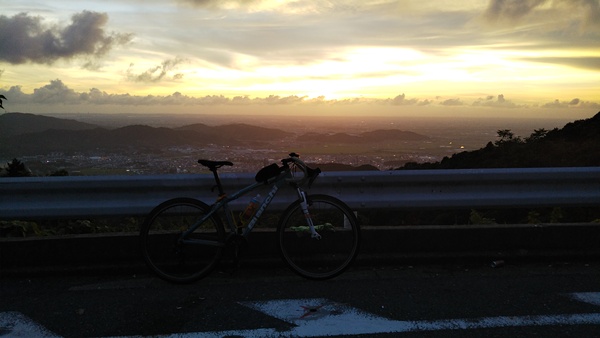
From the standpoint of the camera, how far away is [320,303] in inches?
153

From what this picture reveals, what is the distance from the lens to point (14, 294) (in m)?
4.10

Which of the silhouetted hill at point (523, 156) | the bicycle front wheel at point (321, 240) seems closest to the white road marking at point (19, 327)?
the bicycle front wheel at point (321, 240)

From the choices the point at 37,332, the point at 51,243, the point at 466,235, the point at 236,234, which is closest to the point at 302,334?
the point at 236,234

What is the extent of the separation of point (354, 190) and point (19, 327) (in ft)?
10.3

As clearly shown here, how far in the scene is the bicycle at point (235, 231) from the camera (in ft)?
14.4

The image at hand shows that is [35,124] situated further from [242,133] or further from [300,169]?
[300,169]

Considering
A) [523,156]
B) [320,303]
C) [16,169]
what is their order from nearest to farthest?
[320,303] < [16,169] < [523,156]

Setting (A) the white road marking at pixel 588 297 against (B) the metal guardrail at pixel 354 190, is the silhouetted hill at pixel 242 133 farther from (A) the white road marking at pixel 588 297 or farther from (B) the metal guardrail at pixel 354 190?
(A) the white road marking at pixel 588 297

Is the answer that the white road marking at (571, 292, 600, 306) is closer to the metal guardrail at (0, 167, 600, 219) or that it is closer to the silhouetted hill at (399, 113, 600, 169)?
the metal guardrail at (0, 167, 600, 219)

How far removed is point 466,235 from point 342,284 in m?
1.62

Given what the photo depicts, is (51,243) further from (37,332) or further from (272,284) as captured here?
(272,284)

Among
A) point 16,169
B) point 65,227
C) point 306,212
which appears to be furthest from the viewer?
point 16,169

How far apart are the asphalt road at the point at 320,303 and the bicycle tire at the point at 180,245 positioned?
0.16 meters

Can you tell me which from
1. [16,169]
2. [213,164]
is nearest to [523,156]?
[213,164]
